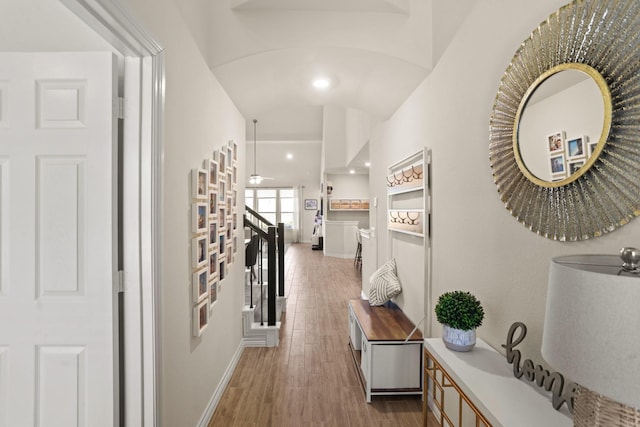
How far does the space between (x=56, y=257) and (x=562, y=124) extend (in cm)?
200

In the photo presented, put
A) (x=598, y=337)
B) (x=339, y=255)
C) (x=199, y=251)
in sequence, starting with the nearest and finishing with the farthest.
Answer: (x=598, y=337), (x=199, y=251), (x=339, y=255)

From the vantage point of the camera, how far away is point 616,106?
3.02ft

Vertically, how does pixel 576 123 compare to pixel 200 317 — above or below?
above

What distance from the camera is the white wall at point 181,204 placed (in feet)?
5.09

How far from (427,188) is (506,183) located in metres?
0.97

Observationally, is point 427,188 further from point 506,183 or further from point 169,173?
point 169,173

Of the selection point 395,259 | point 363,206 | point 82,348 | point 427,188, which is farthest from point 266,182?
point 82,348

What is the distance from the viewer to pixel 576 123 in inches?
41.4

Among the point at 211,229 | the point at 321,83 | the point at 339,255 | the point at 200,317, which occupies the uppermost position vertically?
the point at 321,83

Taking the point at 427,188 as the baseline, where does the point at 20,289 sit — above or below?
below

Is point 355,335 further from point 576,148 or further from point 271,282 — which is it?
point 576,148

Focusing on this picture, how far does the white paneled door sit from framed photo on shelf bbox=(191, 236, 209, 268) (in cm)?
55

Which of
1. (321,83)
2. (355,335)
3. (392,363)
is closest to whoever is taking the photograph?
(392,363)

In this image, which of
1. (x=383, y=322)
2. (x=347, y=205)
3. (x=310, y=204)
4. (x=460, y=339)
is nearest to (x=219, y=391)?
(x=383, y=322)
